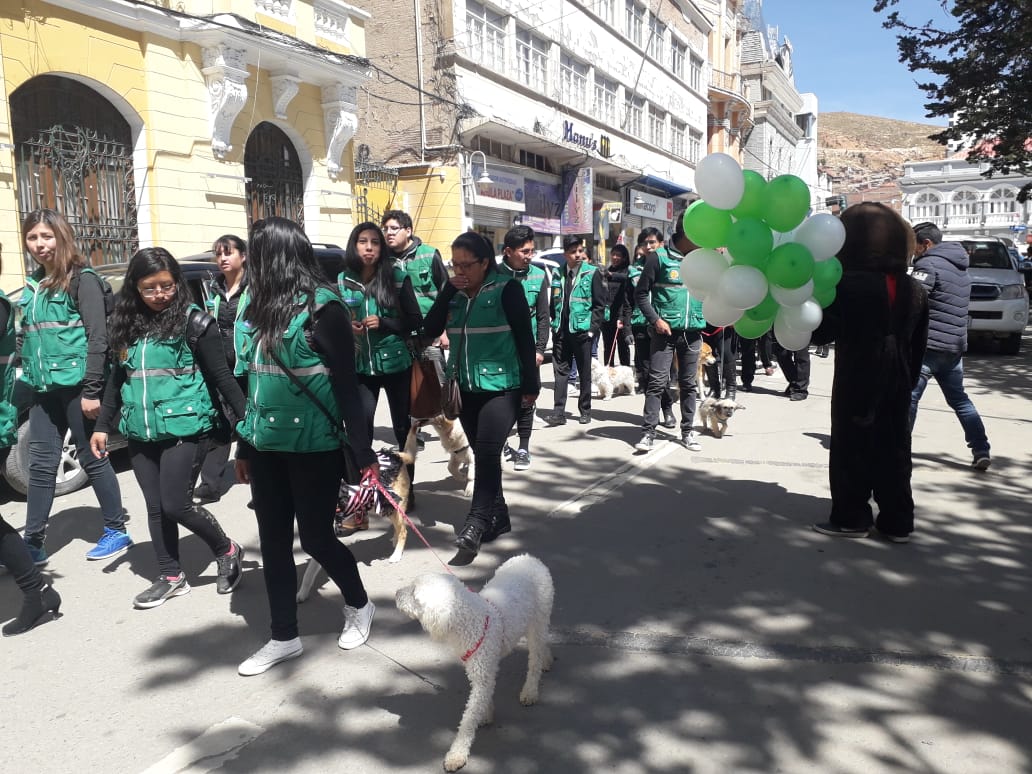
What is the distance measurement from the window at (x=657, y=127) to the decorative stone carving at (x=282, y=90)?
2121cm

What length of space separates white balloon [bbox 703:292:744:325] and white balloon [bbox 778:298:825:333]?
266 mm

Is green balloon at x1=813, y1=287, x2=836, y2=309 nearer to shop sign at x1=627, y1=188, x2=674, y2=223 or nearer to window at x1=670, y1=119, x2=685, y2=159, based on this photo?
A: shop sign at x1=627, y1=188, x2=674, y2=223

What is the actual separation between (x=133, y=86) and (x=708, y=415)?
1038 centimetres

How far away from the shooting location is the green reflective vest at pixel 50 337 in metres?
4.41

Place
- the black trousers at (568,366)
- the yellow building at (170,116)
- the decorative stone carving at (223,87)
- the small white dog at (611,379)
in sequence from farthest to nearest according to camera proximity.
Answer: the decorative stone carving at (223,87) → the yellow building at (170,116) → the small white dog at (611,379) → the black trousers at (568,366)

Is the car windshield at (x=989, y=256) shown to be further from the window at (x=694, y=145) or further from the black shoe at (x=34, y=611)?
the window at (x=694, y=145)

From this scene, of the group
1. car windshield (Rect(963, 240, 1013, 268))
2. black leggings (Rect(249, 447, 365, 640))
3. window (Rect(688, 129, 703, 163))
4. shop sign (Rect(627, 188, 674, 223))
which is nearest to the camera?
black leggings (Rect(249, 447, 365, 640))

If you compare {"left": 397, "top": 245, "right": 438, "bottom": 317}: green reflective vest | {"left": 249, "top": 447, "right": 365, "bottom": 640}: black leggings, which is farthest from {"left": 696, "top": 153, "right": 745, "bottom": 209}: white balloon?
{"left": 249, "top": 447, "right": 365, "bottom": 640}: black leggings

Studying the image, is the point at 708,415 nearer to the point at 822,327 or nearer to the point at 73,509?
the point at 822,327

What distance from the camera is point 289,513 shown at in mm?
3400

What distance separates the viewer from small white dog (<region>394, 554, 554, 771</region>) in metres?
2.63

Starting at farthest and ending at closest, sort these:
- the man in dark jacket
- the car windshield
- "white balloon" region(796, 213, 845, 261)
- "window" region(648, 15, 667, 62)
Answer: "window" region(648, 15, 667, 62) < the car windshield < the man in dark jacket < "white balloon" region(796, 213, 845, 261)

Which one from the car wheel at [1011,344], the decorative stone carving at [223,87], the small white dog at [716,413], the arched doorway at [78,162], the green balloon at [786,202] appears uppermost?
the decorative stone carving at [223,87]

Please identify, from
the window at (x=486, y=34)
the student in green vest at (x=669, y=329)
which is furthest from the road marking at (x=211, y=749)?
the window at (x=486, y=34)
